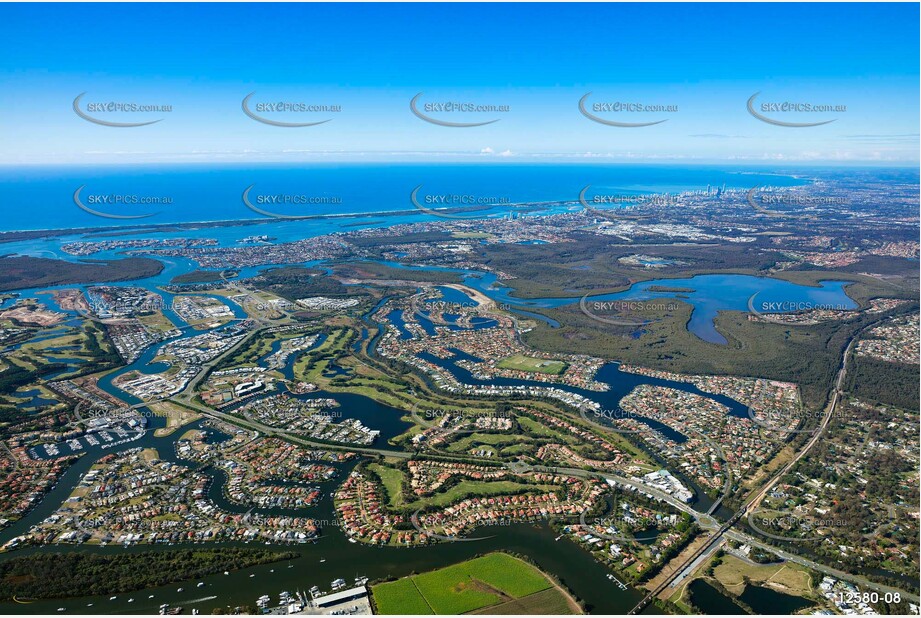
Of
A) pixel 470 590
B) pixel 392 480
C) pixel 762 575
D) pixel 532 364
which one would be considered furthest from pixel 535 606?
pixel 532 364

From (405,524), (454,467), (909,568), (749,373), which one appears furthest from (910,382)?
(405,524)

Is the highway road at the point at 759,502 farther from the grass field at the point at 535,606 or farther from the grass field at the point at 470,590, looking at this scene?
the grass field at the point at 470,590

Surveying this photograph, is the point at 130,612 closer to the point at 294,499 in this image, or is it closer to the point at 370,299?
the point at 294,499

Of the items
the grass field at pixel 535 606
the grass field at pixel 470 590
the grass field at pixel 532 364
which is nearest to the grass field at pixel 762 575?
the grass field at pixel 535 606

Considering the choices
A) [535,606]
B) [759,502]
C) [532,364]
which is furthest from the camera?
[532,364]

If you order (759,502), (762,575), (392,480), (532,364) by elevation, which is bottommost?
(762,575)

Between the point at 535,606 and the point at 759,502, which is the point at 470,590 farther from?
the point at 759,502

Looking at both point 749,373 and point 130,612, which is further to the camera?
point 749,373
